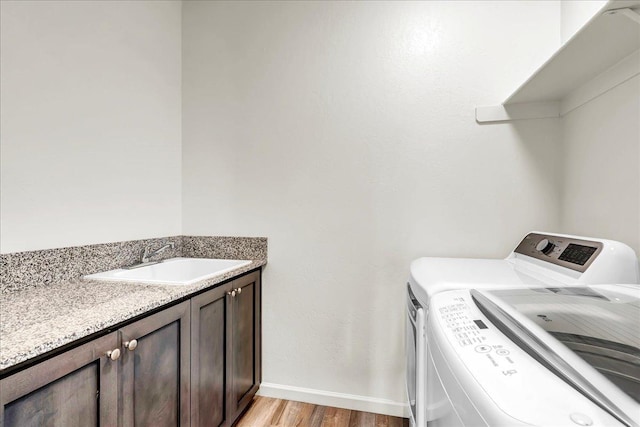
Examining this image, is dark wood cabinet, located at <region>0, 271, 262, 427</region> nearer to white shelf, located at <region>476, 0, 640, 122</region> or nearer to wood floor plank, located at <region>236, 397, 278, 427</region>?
wood floor plank, located at <region>236, 397, 278, 427</region>

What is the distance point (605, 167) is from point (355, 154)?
1.18 metres

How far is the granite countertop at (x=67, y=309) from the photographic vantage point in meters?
0.74

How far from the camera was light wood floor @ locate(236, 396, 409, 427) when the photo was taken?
68.5 inches

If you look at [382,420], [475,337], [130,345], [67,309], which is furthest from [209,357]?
[475,337]

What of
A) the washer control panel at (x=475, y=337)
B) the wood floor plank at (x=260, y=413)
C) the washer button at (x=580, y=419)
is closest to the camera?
the washer button at (x=580, y=419)

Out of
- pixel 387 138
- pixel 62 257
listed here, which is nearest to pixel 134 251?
pixel 62 257

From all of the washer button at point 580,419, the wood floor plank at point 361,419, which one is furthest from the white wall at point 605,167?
the wood floor plank at point 361,419

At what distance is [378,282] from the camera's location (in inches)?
73.2

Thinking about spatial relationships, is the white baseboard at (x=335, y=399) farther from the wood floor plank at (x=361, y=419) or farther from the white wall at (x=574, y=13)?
the white wall at (x=574, y=13)

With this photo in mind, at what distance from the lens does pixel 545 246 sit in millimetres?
1417

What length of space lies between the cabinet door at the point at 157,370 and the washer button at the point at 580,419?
1.12m

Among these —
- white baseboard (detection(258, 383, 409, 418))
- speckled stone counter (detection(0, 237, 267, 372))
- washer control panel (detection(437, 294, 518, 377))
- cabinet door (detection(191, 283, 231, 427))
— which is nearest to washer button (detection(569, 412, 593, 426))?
washer control panel (detection(437, 294, 518, 377))

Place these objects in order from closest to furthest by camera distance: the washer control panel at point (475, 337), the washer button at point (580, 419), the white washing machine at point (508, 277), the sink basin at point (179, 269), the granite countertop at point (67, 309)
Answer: the washer button at point (580, 419) → the washer control panel at point (475, 337) → the granite countertop at point (67, 309) → the white washing machine at point (508, 277) → the sink basin at point (179, 269)

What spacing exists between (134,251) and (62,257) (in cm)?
41
